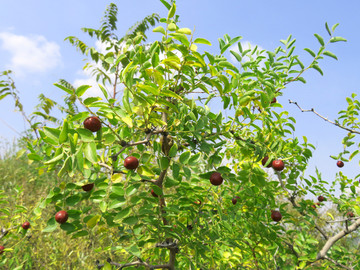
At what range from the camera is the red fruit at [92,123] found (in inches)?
59.9

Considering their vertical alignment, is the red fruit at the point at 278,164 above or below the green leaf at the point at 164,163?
above

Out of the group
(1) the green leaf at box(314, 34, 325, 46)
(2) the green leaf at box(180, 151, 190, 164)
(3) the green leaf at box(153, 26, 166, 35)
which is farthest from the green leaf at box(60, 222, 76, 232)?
(1) the green leaf at box(314, 34, 325, 46)

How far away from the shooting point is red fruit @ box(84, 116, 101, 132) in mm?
1521

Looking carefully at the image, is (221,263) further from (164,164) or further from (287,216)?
(164,164)

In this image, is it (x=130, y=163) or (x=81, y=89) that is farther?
(x=130, y=163)

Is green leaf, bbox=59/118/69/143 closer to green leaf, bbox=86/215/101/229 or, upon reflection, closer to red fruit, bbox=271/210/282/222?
green leaf, bbox=86/215/101/229

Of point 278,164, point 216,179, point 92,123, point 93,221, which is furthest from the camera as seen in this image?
point 278,164

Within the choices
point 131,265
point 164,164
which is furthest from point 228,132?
point 131,265

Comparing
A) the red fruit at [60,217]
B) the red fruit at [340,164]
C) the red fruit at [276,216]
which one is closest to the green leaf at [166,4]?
the red fruit at [60,217]

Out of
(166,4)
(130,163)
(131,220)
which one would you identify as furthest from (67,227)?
(166,4)

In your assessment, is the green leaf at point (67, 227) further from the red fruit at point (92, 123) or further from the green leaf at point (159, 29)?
the green leaf at point (159, 29)

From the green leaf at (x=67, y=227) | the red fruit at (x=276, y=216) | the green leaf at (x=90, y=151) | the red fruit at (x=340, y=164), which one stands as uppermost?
the red fruit at (x=340, y=164)

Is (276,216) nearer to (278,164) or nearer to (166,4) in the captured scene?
(278,164)

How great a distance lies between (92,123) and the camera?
1528mm
